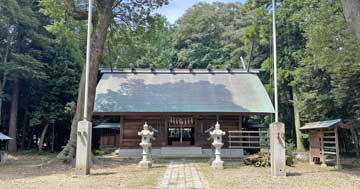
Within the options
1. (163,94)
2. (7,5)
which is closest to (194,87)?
(163,94)

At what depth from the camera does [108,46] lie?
1952 centimetres

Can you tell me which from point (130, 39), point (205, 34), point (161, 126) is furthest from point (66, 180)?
point (205, 34)

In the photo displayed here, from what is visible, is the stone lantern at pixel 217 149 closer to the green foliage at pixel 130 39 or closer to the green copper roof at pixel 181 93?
the green copper roof at pixel 181 93

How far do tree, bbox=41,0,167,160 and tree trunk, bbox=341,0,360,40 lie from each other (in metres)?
10.5

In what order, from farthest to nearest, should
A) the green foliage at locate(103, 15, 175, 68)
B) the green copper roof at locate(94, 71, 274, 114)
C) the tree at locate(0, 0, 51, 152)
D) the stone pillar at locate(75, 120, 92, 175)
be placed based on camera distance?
the tree at locate(0, 0, 51, 152) → the green copper roof at locate(94, 71, 274, 114) → the green foliage at locate(103, 15, 175, 68) → the stone pillar at locate(75, 120, 92, 175)

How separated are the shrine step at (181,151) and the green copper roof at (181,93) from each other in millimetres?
2263

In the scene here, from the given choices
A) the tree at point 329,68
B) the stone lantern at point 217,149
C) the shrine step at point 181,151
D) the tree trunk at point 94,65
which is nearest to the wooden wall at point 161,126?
the shrine step at point 181,151

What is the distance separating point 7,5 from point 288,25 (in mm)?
18995

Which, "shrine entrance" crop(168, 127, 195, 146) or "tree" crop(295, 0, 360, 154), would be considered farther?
"shrine entrance" crop(168, 127, 195, 146)

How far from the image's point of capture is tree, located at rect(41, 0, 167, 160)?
565 inches

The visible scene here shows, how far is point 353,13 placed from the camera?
6.90 m

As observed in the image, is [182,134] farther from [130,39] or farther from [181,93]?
[130,39]

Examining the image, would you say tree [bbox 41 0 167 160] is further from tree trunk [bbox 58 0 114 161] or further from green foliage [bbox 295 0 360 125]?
green foliage [bbox 295 0 360 125]

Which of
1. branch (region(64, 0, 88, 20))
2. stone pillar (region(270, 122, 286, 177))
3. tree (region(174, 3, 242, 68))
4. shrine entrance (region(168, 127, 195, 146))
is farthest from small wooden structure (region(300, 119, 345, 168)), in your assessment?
tree (region(174, 3, 242, 68))
